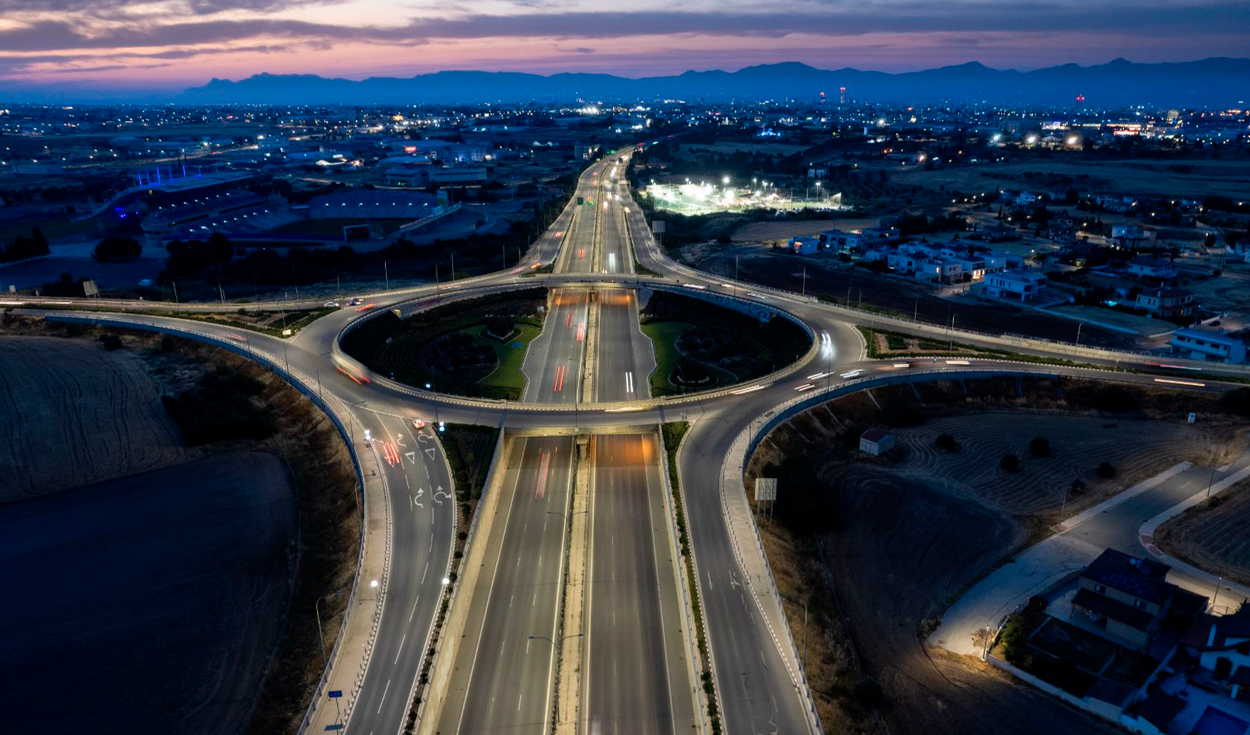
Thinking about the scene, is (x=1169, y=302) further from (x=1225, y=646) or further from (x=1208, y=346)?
(x=1225, y=646)

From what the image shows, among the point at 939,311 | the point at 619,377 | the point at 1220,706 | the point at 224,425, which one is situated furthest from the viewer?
the point at 939,311

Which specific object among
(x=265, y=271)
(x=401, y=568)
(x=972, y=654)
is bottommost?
(x=972, y=654)

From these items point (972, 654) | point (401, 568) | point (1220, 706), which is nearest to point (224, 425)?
point (401, 568)

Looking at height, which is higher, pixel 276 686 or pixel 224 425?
pixel 224 425

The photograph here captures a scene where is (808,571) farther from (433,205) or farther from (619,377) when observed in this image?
(433,205)

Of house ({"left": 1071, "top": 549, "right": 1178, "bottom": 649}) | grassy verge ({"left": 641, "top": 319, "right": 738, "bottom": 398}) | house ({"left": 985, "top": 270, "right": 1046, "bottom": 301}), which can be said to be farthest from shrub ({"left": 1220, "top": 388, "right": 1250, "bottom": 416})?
grassy verge ({"left": 641, "top": 319, "right": 738, "bottom": 398})

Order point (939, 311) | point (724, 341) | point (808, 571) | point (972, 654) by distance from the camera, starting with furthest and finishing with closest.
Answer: point (939, 311), point (724, 341), point (808, 571), point (972, 654)
